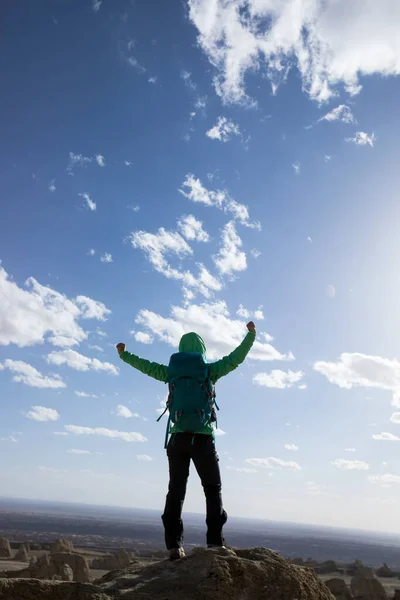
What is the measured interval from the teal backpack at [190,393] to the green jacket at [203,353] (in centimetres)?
10

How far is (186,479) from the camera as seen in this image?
463cm

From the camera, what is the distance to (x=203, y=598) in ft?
10.2

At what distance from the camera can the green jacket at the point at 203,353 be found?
16.4 ft

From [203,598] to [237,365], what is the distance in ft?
7.68

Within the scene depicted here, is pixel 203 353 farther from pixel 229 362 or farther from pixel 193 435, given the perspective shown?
pixel 193 435

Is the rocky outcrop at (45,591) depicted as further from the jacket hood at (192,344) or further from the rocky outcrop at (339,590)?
the rocky outcrop at (339,590)

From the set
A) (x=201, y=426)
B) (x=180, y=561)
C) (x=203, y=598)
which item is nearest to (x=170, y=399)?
(x=201, y=426)

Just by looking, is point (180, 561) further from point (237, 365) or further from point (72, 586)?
point (237, 365)

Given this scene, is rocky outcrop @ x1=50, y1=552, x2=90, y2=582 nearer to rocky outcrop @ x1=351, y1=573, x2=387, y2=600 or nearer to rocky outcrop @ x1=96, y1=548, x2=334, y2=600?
rocky outcrop @ x1=351, y1=573, x2=387, y2=600

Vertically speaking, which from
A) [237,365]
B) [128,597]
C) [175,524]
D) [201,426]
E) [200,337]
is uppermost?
[200,337]

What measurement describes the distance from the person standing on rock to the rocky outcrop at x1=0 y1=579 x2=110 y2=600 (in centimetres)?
114

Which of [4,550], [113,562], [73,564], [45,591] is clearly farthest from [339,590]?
[4,550]

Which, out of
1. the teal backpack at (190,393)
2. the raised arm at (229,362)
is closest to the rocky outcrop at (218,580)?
the teal backpack at (190,393)

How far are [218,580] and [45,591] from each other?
118cm
